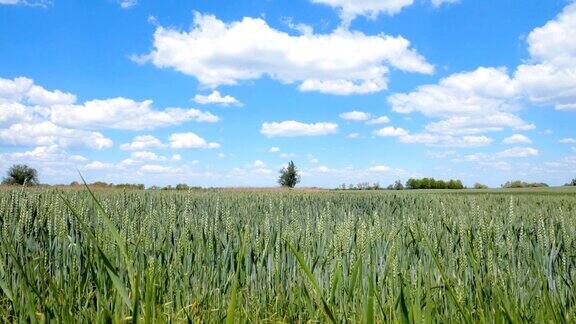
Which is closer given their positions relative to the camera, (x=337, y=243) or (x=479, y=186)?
(x=337, y=243)

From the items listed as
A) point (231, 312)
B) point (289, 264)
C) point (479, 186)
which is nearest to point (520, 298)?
point (289, 264)

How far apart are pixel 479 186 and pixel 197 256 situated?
184ft

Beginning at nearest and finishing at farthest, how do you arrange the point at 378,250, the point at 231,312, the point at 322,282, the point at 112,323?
the point at 231,312
the point at 112,323
the point at 322,282
the point at 378,250

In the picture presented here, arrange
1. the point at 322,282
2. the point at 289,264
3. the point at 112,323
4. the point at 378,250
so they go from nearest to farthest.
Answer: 1. the point at 112,323
2. the point at 322,282
3. the point at 289,264
4. the point at 378,250

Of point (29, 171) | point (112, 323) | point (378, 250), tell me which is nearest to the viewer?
point (112, 323)

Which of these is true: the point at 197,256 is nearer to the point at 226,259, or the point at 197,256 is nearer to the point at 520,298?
the point at 226,259

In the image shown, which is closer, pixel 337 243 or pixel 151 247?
pixel 337 243

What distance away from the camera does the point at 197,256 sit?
357 cm

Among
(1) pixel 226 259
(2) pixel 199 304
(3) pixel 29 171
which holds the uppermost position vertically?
(3) pixel 29 171

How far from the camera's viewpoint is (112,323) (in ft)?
3.83

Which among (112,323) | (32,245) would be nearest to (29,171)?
(32,245)

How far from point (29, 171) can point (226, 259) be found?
46688mm

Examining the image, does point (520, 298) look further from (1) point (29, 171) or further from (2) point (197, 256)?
(1) point (29, 171)

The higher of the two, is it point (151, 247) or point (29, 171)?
point (29, 171)
